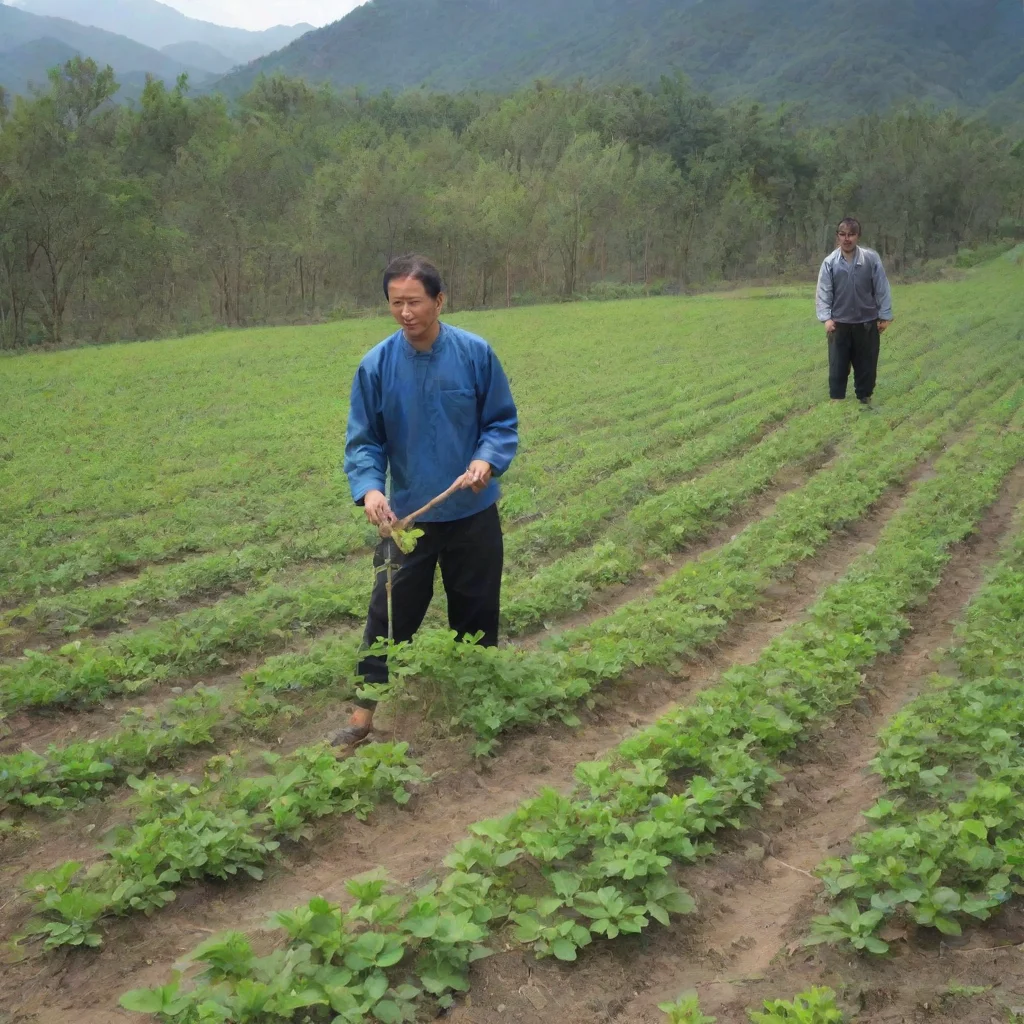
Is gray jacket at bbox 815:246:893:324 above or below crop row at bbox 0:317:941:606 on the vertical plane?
above

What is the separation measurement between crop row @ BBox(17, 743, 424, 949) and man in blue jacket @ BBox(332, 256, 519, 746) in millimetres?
664

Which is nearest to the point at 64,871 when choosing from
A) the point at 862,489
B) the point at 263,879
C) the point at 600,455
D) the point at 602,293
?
the point at 263,879

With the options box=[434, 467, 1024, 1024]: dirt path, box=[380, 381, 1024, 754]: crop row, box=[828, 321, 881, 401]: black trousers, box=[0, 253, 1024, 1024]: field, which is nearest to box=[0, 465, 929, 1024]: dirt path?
box=[0, 253, 1024, 1024]: field

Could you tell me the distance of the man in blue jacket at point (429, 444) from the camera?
4.85m

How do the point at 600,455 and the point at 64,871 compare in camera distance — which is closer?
the point at 64,871

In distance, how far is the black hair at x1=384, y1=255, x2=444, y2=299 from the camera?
183 inches

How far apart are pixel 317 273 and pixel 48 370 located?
31.6m

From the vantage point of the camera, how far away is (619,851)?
12.1 ft

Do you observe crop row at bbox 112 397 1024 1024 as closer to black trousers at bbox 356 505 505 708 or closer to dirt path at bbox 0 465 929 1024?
dirt path at bbox 0 465 929 1024

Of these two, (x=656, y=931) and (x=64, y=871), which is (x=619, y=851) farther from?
(x=64, y=871)

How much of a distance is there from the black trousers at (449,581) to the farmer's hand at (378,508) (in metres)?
0.29

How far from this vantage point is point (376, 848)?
164 inches

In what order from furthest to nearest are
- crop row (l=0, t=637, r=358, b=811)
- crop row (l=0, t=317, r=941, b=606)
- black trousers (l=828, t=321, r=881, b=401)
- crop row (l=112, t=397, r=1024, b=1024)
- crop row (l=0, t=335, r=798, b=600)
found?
black trousers (l=828, t=321, r=881, b=401) → crop row (l=0, t=335, r=798, b=600) → crop row (l=0, t=317, r=941, b=606) → crop row (l=0, t=637, r=358, b=811) → crop row (l=112, t=397, r=1024, b=1024)

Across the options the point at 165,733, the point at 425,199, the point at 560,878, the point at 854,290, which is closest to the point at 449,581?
the point at 165,733
